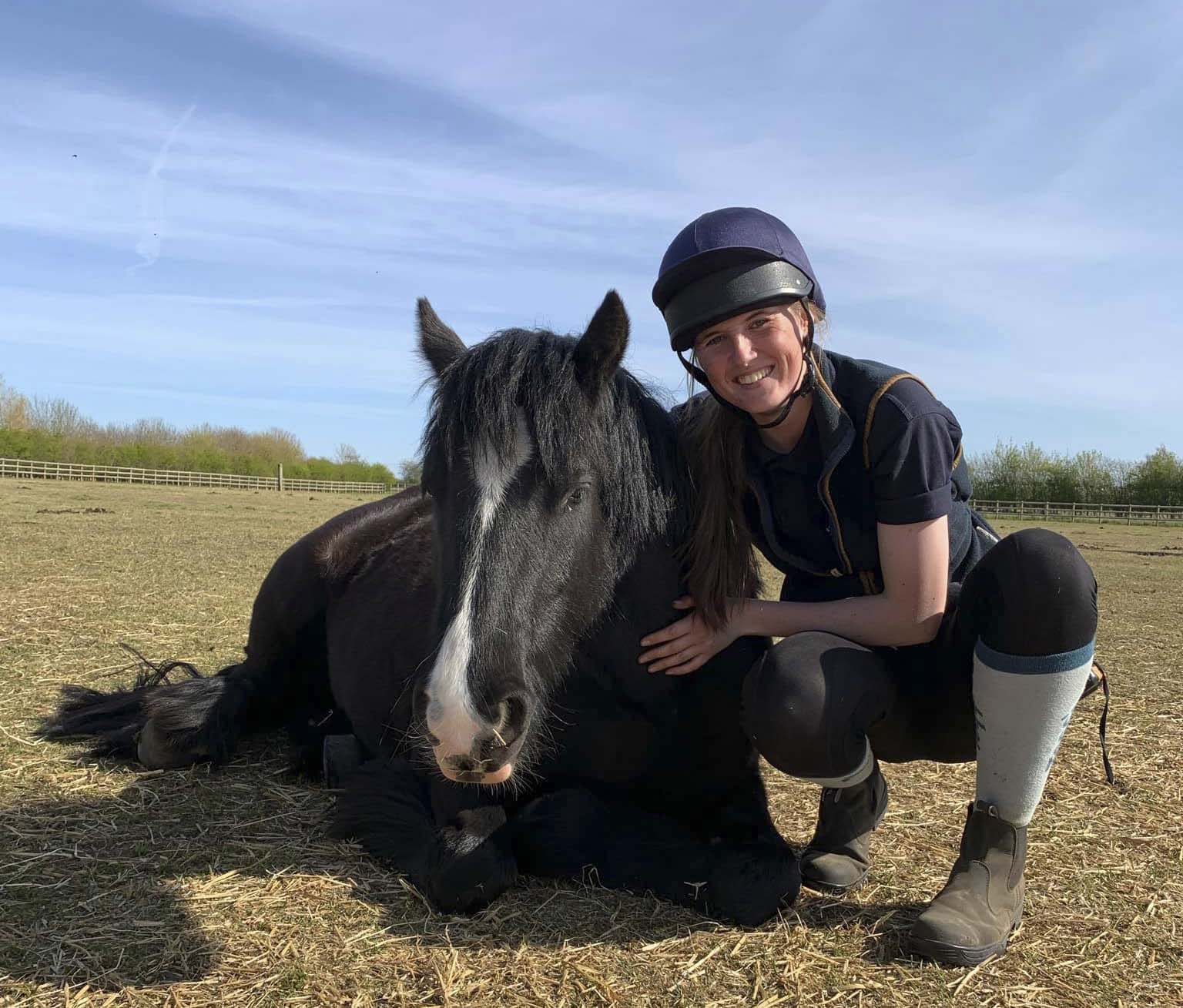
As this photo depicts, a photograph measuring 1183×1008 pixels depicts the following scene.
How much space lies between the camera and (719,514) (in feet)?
10.0

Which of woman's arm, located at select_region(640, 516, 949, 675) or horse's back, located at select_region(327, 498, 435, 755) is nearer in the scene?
woman's arm, located at select_region(640, 516, 949, 675)

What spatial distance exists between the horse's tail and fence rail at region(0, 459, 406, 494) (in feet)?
155

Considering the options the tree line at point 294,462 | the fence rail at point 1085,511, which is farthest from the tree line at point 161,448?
the fence rail at point 1085,511

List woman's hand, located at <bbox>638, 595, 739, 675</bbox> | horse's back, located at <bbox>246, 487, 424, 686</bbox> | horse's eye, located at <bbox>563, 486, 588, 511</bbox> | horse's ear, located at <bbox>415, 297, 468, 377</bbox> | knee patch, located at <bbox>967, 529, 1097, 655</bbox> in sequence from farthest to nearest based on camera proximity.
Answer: horse's back, located at <bbox>246, 487, 424, 686</bbox> < horse's ear, located at <bbox>415, 297, 468, 377</bbox> < woman's hand, located at <bbox>638, 595, 739, 675</bbox> < horse's eye, located at <bbox>563, 486, 588, 511</bbox> < knee patch, located at <bbox>967, 529, 1097, 655</bbox>

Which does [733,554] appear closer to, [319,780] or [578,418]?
[578,418]

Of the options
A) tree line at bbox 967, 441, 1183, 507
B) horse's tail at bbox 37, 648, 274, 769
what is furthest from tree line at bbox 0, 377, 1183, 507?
horse's tail at bbox 37, 648, 274, 769

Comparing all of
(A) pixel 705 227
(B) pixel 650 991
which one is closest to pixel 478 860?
(B) pixel 650 991

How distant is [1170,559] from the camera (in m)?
19.9

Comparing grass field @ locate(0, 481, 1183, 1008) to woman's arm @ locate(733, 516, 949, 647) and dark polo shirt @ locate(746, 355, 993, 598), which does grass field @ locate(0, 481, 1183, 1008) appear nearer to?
woman's arm @ locate(733, 516, 949, 647)

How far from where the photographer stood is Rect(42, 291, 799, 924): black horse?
248 cm

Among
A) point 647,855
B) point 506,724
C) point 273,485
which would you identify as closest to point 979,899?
point 647,855

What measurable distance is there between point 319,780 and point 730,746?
207 cm

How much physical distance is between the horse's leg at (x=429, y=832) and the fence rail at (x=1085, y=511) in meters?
46.6

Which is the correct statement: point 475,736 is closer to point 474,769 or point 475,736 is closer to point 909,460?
point 474,769
